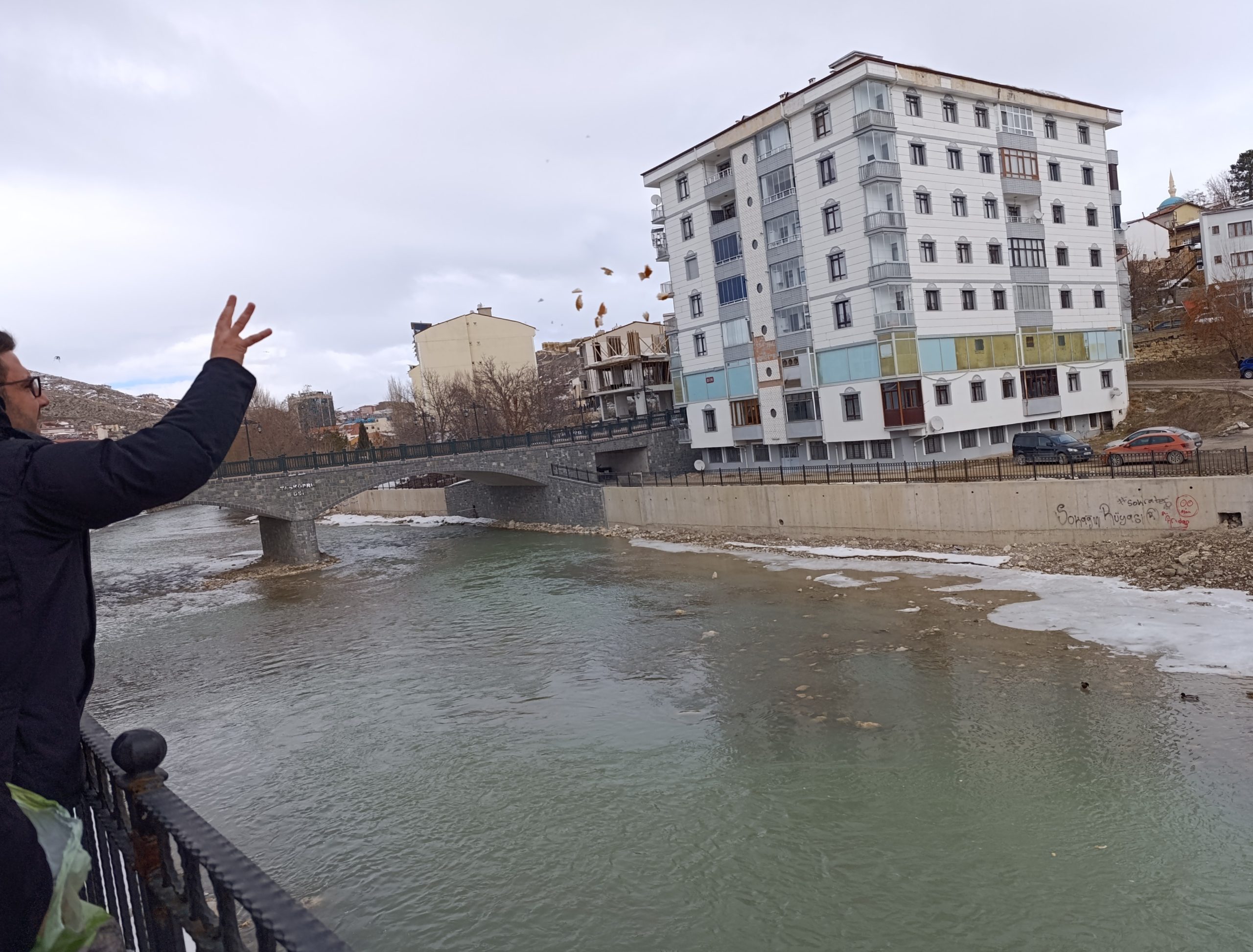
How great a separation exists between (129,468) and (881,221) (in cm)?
3954

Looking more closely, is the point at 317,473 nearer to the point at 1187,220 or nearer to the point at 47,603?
the point at 47,603

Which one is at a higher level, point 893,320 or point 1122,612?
point 893,320

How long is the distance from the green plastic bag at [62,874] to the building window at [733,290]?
147 ft

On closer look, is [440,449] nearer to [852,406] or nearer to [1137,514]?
[852,406]

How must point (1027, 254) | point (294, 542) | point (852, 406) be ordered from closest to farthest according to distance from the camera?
point (852, 406), point (294, 542), point (1027, 254)

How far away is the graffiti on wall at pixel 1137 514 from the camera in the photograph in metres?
24.5

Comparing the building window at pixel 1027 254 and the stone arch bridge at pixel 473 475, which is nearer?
the stone arch bridge at pixel 473 475

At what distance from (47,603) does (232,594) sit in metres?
36.5

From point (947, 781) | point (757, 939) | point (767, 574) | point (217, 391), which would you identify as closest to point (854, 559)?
point (767, 574)

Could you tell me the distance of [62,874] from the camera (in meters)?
2.36

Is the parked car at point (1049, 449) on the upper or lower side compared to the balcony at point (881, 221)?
lower

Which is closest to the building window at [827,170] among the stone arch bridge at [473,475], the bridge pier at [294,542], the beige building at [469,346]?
the stone arch bridge at [473,475]

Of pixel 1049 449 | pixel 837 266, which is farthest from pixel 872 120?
pixel 1049 449

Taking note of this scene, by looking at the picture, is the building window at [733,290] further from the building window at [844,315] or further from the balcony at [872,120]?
the balcony at [872,120]
